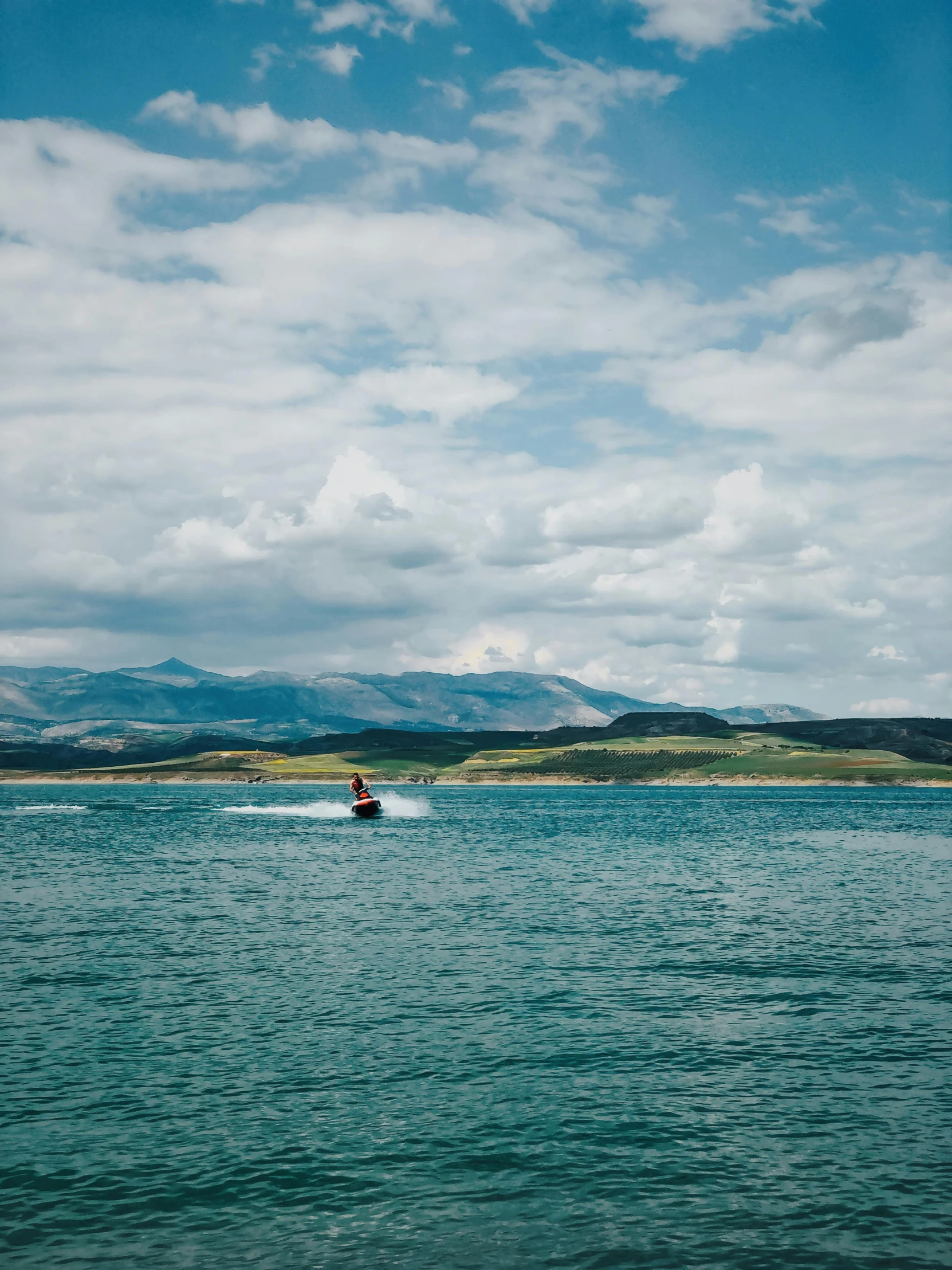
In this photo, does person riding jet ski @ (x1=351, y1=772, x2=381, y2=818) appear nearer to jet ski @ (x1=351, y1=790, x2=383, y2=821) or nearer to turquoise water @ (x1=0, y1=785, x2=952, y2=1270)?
jet ski @ (x1=351, y1=790, x2=383, y2=821)

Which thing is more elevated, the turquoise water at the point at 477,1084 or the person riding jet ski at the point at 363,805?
the turquoise water at the point at 477,1084

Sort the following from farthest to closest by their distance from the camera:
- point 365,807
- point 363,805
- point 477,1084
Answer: point 363,805, point 365,807, point 477,1084

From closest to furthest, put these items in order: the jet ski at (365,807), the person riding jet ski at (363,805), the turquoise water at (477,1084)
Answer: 1. the turquoise water at (477,1084)
2. the person riding jet ski at (363,805)
3. the jet ski at (365,807)

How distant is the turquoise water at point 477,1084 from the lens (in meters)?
23.1

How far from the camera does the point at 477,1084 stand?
32.8 meters

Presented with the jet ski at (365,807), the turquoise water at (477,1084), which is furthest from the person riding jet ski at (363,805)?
the turquoise water at (477,1084)

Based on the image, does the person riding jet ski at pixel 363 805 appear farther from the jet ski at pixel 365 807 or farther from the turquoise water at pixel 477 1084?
the turquoise water at pixel 477 1084

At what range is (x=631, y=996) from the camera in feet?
145

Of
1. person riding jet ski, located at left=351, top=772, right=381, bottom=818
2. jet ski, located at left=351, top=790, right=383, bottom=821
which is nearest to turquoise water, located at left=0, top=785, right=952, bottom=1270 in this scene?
person riding jet ski, located at left=351, top=772, right=381, bottom=818

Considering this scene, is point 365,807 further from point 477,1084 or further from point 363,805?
point 477,1084

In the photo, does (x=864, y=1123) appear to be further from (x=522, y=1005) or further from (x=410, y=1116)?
(x=522, y=1005)

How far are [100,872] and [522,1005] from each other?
6432cm

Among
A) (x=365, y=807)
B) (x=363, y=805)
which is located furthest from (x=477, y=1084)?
(x=363, y=805)

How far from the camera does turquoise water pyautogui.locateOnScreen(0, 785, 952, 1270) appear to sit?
2306 cm
